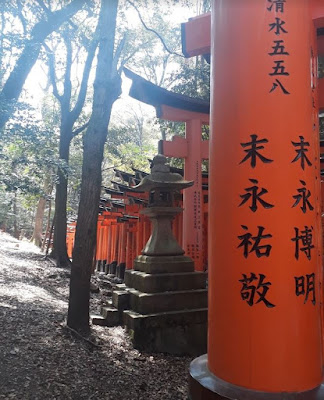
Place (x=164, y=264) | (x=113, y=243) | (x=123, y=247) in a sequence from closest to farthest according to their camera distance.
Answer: (x=164, y=264) < (x=123, y=247) < (x=113, y=243)

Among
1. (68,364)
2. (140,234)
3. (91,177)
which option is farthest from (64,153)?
(68,364)

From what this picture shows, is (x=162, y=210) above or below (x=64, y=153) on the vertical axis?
below

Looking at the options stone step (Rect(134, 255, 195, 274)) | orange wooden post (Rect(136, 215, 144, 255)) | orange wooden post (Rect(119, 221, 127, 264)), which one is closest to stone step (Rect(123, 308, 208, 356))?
stone step (Rect(134, 255, 195, 274))

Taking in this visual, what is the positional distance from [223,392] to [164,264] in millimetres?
3946

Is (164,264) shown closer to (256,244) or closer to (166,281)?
(166,281)

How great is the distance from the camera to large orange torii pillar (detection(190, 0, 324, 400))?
2254 mm

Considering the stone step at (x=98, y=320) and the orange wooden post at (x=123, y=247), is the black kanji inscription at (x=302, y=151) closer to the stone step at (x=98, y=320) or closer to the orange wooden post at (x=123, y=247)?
the stone step at (x=98, y=320)

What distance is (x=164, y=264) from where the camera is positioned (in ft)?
20.2

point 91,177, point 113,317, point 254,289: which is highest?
point 91,177

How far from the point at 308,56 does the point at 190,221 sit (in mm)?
5712

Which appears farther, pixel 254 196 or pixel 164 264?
pixel 164 264

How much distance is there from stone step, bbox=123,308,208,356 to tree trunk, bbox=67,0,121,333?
2.61ft

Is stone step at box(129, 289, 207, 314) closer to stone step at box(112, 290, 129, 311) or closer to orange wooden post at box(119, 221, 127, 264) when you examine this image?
stone step at box(112, 290, 129, 311)

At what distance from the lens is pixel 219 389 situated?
227 centimetres
